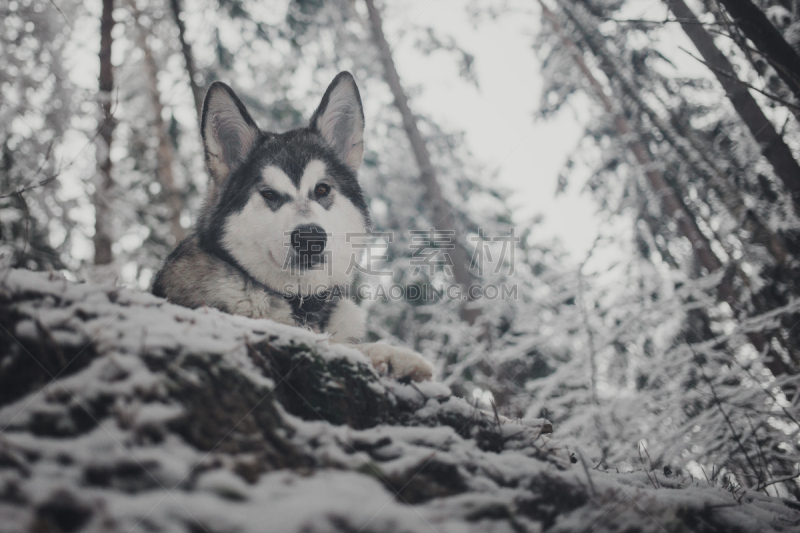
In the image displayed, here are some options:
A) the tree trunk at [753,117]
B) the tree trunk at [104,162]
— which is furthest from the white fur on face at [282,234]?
the tree trunk at [104,162]

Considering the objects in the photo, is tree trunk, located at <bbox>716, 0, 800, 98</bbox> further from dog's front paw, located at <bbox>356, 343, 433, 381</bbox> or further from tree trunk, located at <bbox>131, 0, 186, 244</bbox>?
tree trunk, located at <bbox>131, 0, 186, 244</bbox>

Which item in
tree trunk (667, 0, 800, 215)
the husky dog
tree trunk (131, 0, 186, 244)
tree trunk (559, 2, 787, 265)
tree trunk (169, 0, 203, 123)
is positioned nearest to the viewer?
the husky dog

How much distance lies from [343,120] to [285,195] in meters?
1.26

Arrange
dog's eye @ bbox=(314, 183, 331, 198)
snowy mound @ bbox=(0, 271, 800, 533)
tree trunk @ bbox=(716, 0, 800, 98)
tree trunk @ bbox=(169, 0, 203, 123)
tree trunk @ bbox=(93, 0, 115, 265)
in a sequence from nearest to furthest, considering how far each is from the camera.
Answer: snowy mound @ bbox=(0, 271, 800, 533), tree trunk @ bbox=(716, 0, 800, 98), dog's eye @ bbox=(314, 183, 331, 198), tree trunk @ bbox=(93, 0, 115, 265), tree trunk @ bbox=(169, 0, 203, 123)

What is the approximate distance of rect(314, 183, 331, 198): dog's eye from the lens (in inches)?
144

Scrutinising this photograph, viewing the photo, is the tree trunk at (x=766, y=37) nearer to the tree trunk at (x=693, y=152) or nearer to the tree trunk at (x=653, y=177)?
the tree trunk at (x=693, y=152)

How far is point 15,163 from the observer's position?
6.76 meters

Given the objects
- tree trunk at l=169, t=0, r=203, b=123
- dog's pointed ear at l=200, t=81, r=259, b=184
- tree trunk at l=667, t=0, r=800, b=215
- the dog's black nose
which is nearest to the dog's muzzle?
the dog's black nose

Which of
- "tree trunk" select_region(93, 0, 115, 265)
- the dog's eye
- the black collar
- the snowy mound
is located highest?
"tree trunk" select_region(93, 0, 115, 265)

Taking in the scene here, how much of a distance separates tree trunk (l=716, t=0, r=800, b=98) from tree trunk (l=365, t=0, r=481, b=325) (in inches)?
213

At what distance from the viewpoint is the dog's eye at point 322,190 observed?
3668mm

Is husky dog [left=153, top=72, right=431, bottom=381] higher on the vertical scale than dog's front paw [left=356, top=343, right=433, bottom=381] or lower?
higher

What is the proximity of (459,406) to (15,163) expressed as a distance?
867 cm

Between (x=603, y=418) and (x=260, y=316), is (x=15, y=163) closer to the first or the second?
(x=260, y=316)
